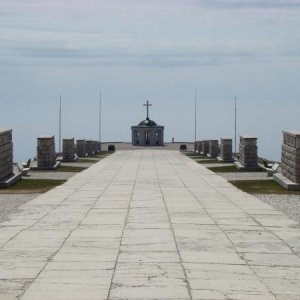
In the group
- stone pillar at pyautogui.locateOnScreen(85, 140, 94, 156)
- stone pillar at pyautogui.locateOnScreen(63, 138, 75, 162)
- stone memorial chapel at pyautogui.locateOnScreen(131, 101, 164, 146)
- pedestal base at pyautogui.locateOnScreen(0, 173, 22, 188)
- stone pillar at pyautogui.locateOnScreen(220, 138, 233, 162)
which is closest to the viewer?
pedestal base at pyautogui.locateOnScreen(0, 173, 22, 188)

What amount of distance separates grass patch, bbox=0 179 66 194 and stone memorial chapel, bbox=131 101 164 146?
53.6 metres

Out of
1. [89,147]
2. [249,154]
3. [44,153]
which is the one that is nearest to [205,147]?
[89,147]

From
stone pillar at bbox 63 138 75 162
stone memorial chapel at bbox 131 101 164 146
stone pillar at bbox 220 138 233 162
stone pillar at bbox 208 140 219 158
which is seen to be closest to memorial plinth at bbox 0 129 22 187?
stone pillar at bbox 63 138 75 162

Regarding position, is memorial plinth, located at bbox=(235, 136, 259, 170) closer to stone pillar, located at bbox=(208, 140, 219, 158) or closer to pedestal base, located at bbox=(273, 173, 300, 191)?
pedestal base, located at bbox=(273, 173, 300, 191)

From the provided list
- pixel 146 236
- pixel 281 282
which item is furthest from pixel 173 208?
pixel 281 282

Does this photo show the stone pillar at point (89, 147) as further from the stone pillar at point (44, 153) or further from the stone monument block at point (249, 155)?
the stone monument block at point (249, 155)

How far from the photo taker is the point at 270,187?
20.9m

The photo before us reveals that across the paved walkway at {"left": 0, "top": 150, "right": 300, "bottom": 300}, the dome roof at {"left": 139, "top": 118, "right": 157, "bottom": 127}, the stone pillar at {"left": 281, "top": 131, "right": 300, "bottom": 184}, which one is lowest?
the paved walkway at {"left": 0, "top": 150, "right": 300, "bottom": 300}

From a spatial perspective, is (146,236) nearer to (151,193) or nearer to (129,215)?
(129,215)

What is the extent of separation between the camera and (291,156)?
21.2 metres

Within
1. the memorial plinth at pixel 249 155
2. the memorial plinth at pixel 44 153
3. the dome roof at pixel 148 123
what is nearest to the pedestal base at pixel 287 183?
the memorial plinth at pixel 249 155

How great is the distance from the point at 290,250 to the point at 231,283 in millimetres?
2373

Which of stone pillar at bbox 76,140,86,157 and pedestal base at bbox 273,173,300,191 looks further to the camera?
stone pillar at bbox 76,140,86,157

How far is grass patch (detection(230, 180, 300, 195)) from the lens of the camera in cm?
1922
